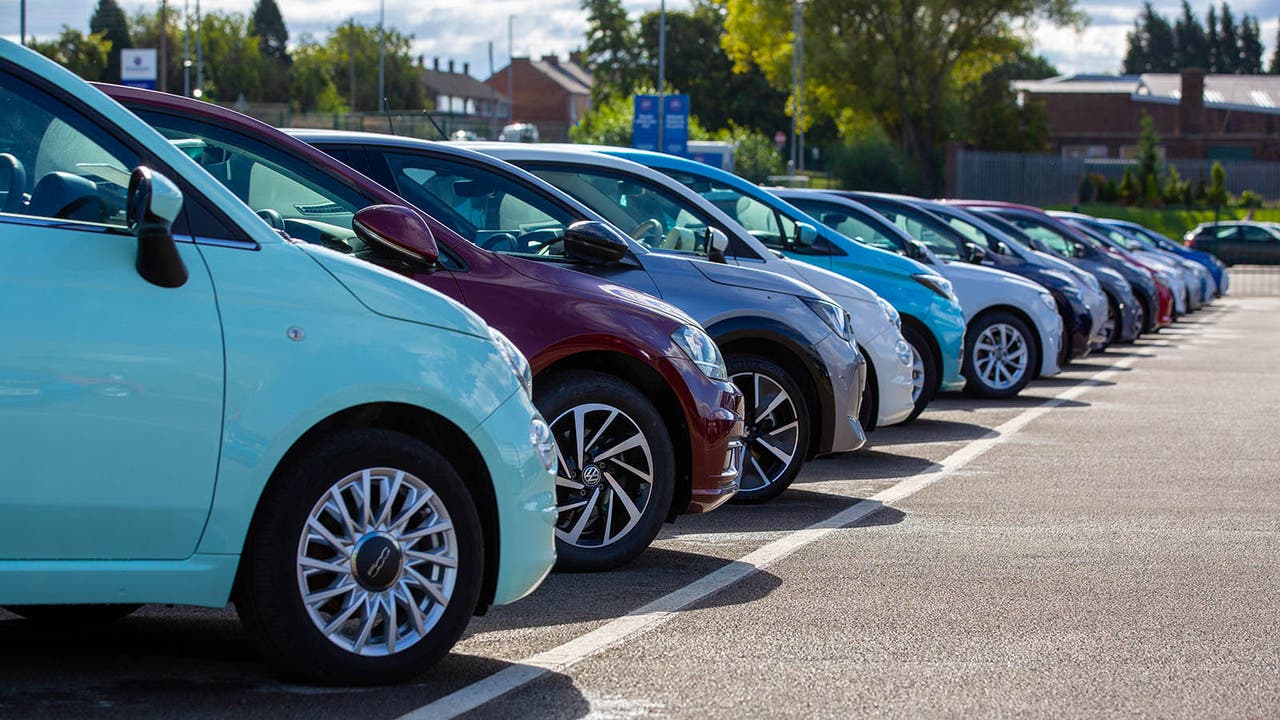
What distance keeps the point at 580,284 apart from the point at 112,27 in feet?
322

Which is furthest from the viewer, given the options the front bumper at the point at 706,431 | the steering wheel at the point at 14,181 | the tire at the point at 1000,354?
the tire at the point at 1000,354

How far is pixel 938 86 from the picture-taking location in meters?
62.4

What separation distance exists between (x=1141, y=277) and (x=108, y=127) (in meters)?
21.0

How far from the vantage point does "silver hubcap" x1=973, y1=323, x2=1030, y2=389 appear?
1529cm

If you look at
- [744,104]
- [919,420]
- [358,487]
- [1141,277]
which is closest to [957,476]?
[919,420]

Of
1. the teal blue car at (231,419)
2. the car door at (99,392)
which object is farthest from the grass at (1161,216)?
the car door at (99,392)

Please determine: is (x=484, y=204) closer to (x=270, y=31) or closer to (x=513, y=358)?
(x=513, y=358)

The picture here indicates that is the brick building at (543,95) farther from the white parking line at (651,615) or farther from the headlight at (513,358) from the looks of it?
the headlight at (513,358)

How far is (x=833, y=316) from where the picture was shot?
925cm

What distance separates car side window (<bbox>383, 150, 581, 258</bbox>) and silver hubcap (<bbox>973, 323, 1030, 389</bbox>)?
26.3 feet

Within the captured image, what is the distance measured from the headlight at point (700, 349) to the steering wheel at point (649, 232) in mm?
2444

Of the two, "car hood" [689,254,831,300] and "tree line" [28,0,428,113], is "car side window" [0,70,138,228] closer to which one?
"car hood" [689,254,831,300]

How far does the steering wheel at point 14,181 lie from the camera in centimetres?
488

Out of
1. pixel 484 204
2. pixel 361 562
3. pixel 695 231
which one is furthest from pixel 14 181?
pixel 695 231
